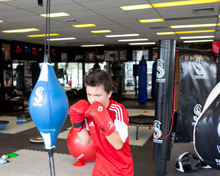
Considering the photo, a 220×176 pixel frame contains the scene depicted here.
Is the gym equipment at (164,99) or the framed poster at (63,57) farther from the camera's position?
the framed poster at (63,57)

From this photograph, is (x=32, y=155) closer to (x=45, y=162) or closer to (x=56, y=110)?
(x=45, y=162)

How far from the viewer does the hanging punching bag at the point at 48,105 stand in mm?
1450

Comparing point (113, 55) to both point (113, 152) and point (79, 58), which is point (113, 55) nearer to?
point (79, 58)

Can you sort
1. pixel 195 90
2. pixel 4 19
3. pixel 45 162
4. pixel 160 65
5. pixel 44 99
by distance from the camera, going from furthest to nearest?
pixel 4 19 < pixel 45 162 < pixel 195 90 < pixel 160 65 < pixel 44 99

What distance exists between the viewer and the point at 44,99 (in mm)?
1449

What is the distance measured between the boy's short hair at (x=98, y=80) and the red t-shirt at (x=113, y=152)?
18 cm

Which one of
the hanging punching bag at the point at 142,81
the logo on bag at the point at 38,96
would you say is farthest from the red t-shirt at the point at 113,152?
the hanging punching bag at the point at 142,81

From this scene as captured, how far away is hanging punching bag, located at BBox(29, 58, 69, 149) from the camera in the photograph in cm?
145

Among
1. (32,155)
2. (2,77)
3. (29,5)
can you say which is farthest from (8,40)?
(32,155)

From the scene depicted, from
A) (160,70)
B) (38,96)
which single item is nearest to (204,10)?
(160,70)

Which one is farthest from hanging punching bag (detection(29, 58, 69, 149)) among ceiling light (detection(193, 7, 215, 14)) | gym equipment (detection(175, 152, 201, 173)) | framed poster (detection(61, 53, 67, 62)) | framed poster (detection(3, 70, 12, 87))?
framed poster (detection(61, 53, 67, 62))

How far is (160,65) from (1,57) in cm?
798

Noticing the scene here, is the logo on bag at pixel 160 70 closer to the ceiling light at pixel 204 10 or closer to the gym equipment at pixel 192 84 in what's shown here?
the gym equipment at pixel 192 84

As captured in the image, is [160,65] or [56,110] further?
[160,65]
